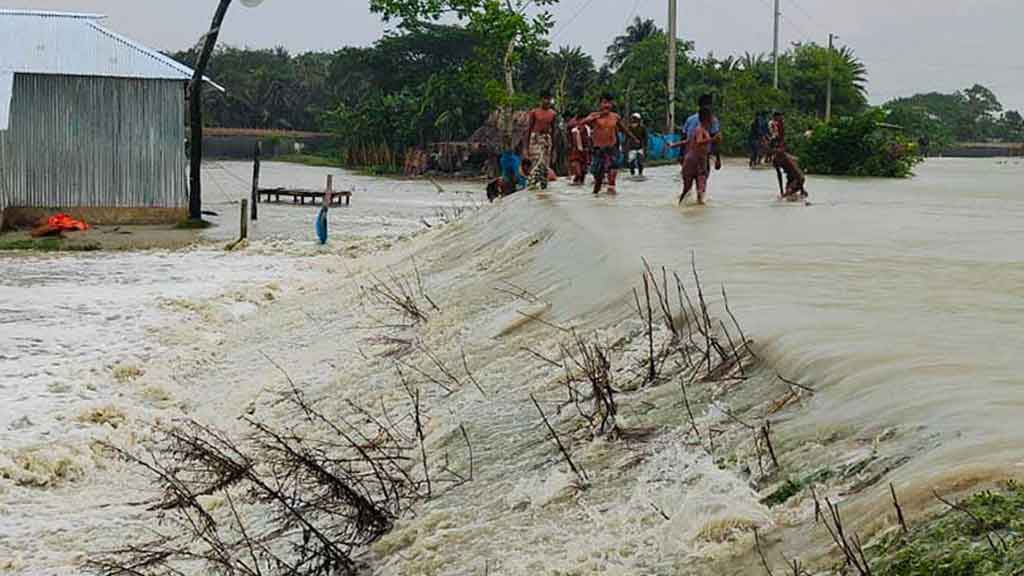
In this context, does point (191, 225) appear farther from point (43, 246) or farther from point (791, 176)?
point (791, 176)

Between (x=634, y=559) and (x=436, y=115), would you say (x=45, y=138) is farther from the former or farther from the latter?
(x=436, y=115)

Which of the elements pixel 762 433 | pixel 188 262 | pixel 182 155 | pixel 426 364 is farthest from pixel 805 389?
pixel 182 155

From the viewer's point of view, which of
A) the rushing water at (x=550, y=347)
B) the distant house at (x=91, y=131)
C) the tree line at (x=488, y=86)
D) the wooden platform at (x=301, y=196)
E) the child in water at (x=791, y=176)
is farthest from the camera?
the tree line at (x=488, y=86)

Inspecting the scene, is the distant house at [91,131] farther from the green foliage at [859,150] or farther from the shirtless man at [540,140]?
the green foliage at [859,150]

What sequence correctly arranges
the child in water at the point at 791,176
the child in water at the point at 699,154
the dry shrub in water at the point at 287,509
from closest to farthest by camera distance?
the dry shrub in water at the point at 287,509 → the child in water at the point at 699,154 → the child in water at the point at 791,176

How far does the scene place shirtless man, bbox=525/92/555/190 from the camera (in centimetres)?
1847

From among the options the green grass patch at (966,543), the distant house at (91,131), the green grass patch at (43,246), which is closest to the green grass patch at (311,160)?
the distant house at (91,131)

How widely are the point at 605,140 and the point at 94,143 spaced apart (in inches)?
481

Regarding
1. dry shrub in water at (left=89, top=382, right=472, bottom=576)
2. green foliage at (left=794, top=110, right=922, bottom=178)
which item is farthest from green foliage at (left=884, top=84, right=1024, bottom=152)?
dry shrub in water at (left=89, top=382, right=472, bottom=576)

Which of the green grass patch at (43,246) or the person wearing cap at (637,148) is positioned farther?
the person wearing cap at (637,148)

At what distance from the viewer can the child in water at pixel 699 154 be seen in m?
15.6

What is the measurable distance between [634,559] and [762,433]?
0.83m

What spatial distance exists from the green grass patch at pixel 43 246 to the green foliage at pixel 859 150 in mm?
16898

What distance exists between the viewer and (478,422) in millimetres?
7047
